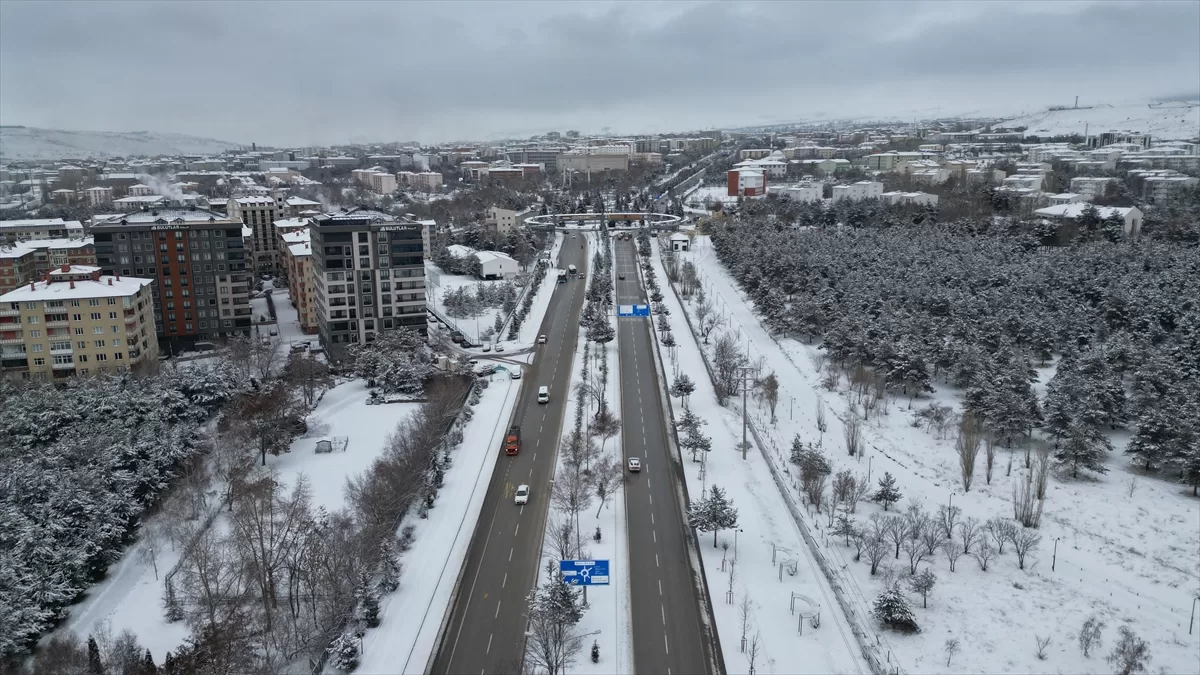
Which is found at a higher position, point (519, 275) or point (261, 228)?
point (261, 228)

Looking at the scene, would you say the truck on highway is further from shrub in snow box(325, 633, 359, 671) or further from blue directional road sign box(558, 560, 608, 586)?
shrub in snow box(325, 633, 359, 671)

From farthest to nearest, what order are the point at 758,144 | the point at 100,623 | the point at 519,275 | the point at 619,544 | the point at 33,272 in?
the point at 758,144, the point at 519,275, the point at 33,272, the point at 619,544, the point at 100,623

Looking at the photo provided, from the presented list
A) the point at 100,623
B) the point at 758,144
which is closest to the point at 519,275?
the point at 100,623

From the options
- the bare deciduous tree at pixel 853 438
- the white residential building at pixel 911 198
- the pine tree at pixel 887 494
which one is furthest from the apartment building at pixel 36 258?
the white residential building at pixel 911 198

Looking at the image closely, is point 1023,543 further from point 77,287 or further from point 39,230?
point 39,230

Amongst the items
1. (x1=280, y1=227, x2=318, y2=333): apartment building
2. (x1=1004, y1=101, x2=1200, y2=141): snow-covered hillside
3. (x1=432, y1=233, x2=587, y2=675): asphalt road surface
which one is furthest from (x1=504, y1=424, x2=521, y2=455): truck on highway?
(x1=1004, y1=101, x2=1200, y2=141): snow-covered hillside

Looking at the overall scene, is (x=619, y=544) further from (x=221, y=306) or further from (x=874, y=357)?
(x=221, y=306)

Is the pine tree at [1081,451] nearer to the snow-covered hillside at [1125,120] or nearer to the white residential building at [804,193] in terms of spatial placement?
the white residential building at [804,193]

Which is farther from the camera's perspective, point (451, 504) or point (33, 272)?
point (33, 272)
